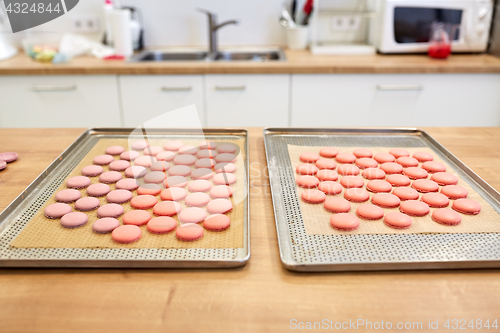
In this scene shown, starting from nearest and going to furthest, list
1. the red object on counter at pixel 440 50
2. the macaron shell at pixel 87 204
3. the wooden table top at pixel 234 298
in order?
the wooden table top at pixel 234 298
the macaron shell at pixel 87 204
the red object on counter at pixel 440 50

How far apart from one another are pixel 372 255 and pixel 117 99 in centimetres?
170

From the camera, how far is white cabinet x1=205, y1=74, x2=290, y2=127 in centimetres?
198

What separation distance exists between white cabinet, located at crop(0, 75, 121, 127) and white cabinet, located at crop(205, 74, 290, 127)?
1.61 feet

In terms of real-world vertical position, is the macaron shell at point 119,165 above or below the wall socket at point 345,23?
below

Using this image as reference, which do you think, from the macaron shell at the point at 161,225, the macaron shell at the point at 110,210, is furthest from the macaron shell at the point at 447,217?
the macaron shell at the point at 110,210

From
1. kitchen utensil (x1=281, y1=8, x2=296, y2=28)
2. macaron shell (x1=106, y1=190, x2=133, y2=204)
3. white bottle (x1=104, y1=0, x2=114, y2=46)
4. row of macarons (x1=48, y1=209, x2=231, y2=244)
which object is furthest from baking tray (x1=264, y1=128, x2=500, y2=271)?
white bottle (x1=104, y1=0, x2=114, y2=46)

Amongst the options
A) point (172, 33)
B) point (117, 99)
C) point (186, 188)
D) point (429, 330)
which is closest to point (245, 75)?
point (117, 99)

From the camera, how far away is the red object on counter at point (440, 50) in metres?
2.10

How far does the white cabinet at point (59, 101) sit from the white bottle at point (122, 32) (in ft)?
1.01

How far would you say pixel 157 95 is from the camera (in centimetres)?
201

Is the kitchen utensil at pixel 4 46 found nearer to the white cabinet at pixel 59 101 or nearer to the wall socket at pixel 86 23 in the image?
the white cabinet at pixel 59 101

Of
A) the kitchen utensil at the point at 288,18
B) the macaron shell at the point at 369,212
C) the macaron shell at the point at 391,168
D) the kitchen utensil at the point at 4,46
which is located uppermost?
the kitchen utensil at the point at 288,18

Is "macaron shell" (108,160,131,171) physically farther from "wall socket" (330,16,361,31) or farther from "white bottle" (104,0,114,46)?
"wall socket" (330,16,361,31)

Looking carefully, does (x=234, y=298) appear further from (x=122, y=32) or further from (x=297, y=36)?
(x=297, y=36)
